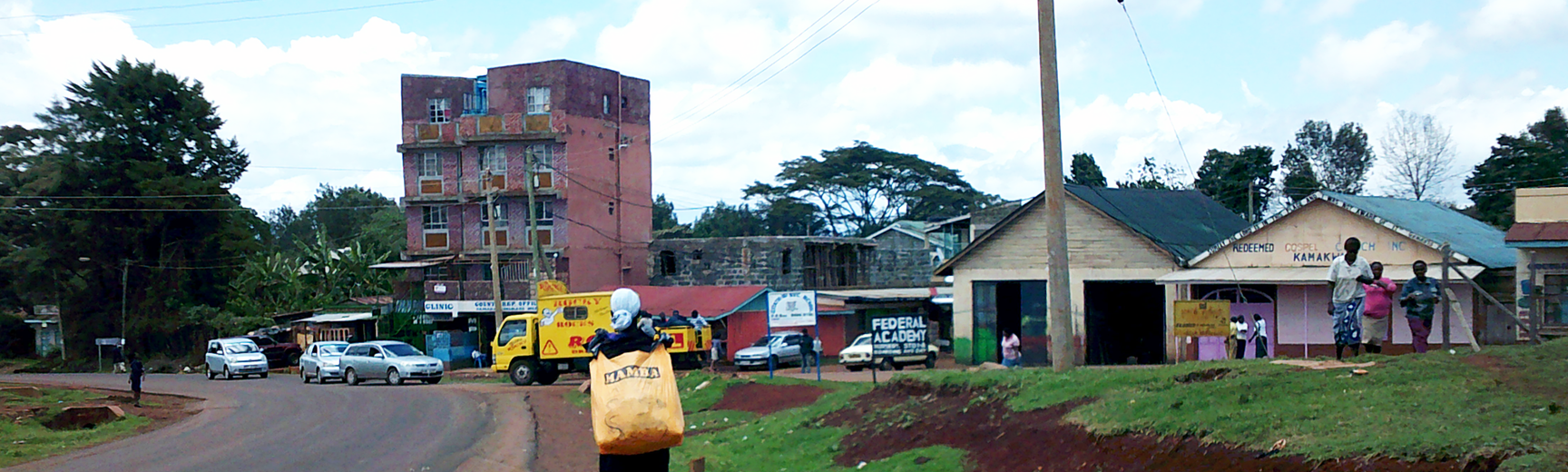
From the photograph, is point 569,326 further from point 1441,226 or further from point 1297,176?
point 1297,176

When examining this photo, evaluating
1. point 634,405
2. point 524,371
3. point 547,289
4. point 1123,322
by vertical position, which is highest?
point 634,405

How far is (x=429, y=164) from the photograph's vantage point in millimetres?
50156

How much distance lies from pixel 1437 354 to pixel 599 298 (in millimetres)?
20461

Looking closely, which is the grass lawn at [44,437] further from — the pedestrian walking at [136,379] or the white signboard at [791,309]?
the white signboard at [791,309]

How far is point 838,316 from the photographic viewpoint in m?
39.4

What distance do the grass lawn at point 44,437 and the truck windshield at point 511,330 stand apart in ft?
30.4

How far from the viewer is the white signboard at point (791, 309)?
77.8 ft

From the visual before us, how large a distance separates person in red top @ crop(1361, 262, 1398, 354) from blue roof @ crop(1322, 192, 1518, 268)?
11873 mm

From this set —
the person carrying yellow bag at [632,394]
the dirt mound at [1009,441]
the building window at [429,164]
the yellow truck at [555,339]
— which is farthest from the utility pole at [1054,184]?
the building window at [429,164]

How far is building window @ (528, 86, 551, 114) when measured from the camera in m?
47.2

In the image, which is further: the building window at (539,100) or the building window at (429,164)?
the building window at (429,164)

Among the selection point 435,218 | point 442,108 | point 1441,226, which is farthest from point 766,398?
point 442,108

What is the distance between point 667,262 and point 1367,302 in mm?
38996

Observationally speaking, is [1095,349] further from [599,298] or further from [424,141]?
[424,141]
